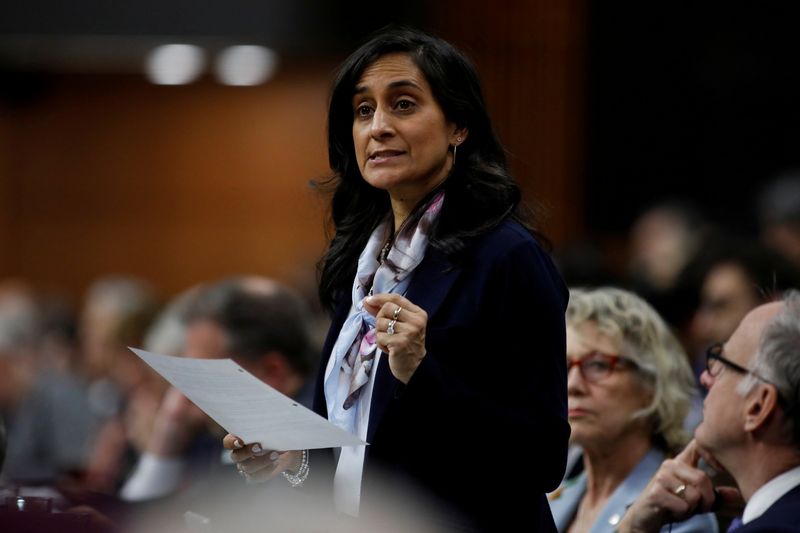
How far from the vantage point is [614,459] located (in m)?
3.59

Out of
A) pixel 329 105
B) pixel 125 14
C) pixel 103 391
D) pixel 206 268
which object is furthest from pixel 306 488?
pixel 206 268

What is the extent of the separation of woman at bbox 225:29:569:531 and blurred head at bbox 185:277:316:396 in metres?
1.52

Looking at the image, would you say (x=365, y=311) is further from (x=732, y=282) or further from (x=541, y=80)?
(x=541, y=80)

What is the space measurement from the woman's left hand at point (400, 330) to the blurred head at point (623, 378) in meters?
1.27

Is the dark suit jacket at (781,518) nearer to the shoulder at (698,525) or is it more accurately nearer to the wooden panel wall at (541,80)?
the shoulder at (698,525)

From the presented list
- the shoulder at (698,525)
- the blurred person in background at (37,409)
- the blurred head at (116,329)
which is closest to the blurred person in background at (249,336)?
the shoulder at (698,525)

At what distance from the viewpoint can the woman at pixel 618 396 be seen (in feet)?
11.8

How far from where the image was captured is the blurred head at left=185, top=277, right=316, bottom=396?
4.34 metres

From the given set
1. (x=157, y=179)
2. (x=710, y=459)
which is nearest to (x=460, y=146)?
(x=710, y=459)

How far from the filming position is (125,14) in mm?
10281

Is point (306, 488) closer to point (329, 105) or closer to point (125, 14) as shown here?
point (329, 105)

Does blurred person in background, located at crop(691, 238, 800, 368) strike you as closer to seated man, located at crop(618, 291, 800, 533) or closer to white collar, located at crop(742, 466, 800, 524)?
seated man, located at crop(618, 291, 800, 533)

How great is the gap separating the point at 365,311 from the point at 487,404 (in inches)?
12.4

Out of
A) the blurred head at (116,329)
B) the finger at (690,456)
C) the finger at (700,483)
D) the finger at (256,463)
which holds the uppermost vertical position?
the finger at (256,463)
